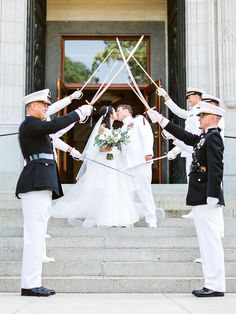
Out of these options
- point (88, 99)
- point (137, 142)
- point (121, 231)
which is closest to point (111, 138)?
point (137, 142)

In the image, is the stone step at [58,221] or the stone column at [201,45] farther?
the stone column at [201,45]

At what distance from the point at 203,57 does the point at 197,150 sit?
688 centimetres

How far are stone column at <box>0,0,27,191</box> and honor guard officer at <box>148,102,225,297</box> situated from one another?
666 cm

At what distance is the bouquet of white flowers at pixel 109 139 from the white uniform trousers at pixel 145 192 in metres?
0.51

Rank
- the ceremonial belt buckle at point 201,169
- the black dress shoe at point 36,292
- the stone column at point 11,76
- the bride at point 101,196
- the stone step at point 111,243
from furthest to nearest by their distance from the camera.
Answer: the stone column at point 11,76, the bride at point 101,196, the stone step at point 111,243, the ceremonial belt buckle at point 201,169, the black dress shoe at point 36,292

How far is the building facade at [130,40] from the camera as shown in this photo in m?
12.8

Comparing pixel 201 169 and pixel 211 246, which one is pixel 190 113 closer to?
pixel 201 169

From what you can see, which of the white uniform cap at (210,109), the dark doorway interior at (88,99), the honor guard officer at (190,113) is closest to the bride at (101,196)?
the honor guard officer at (190,113)

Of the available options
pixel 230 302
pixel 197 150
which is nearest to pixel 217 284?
pixel 230 302

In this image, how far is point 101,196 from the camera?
9305 mm

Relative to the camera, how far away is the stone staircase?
6.75m

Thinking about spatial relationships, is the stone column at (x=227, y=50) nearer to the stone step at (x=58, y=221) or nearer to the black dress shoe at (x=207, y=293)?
the stone step at (x=58, y=221)

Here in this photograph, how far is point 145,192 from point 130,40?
29.5 feet

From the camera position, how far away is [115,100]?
20.6 metres
